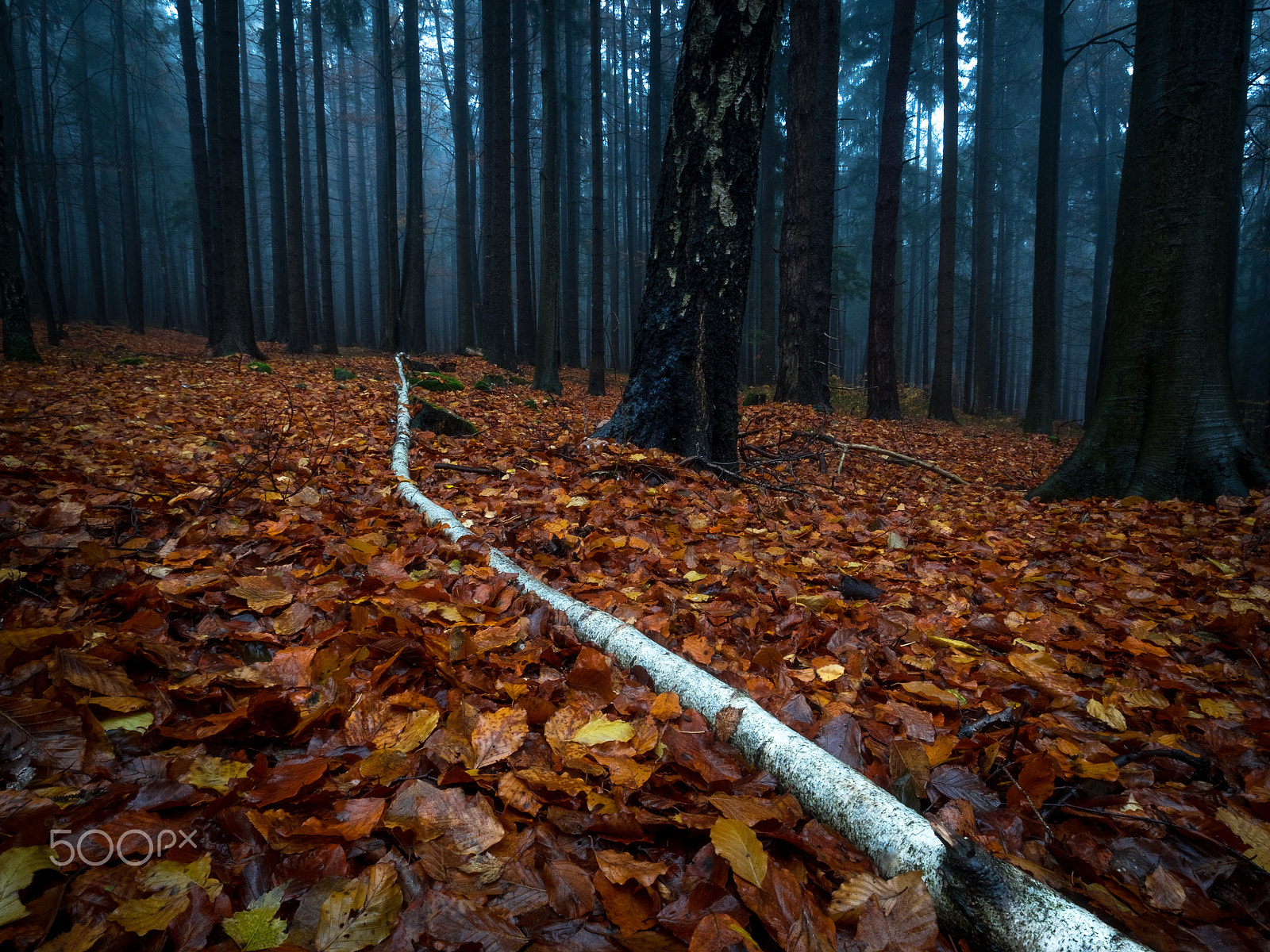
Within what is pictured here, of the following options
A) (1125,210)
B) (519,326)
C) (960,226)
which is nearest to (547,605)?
(1125,210)

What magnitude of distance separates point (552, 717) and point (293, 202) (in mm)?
16811

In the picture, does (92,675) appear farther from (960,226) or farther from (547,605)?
(960,226)

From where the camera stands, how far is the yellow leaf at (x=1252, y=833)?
1.16 metres

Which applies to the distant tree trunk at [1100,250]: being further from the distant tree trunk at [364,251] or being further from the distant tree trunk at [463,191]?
the distant tree trunk at [364,251]

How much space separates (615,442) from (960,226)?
2193 centimetres

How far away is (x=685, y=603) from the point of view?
2168mm

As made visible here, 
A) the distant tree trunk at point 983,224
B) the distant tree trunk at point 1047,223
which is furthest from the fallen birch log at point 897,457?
the distant tree trunk at point 983,224

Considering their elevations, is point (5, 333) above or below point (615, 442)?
above

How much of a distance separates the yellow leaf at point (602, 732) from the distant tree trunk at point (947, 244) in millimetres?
12028

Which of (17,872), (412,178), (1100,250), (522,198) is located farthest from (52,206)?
(1100,250)

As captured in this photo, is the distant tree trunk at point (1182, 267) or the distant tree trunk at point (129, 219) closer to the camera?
the distant tree trunk at point (1182, 267)

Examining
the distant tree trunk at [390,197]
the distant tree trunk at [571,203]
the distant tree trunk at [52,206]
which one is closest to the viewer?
the distant tree trunk at [52,206]

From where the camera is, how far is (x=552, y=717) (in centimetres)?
136

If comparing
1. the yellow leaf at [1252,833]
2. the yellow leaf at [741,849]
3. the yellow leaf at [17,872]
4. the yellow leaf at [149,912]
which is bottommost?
the yellow leaf at [1252,833]
